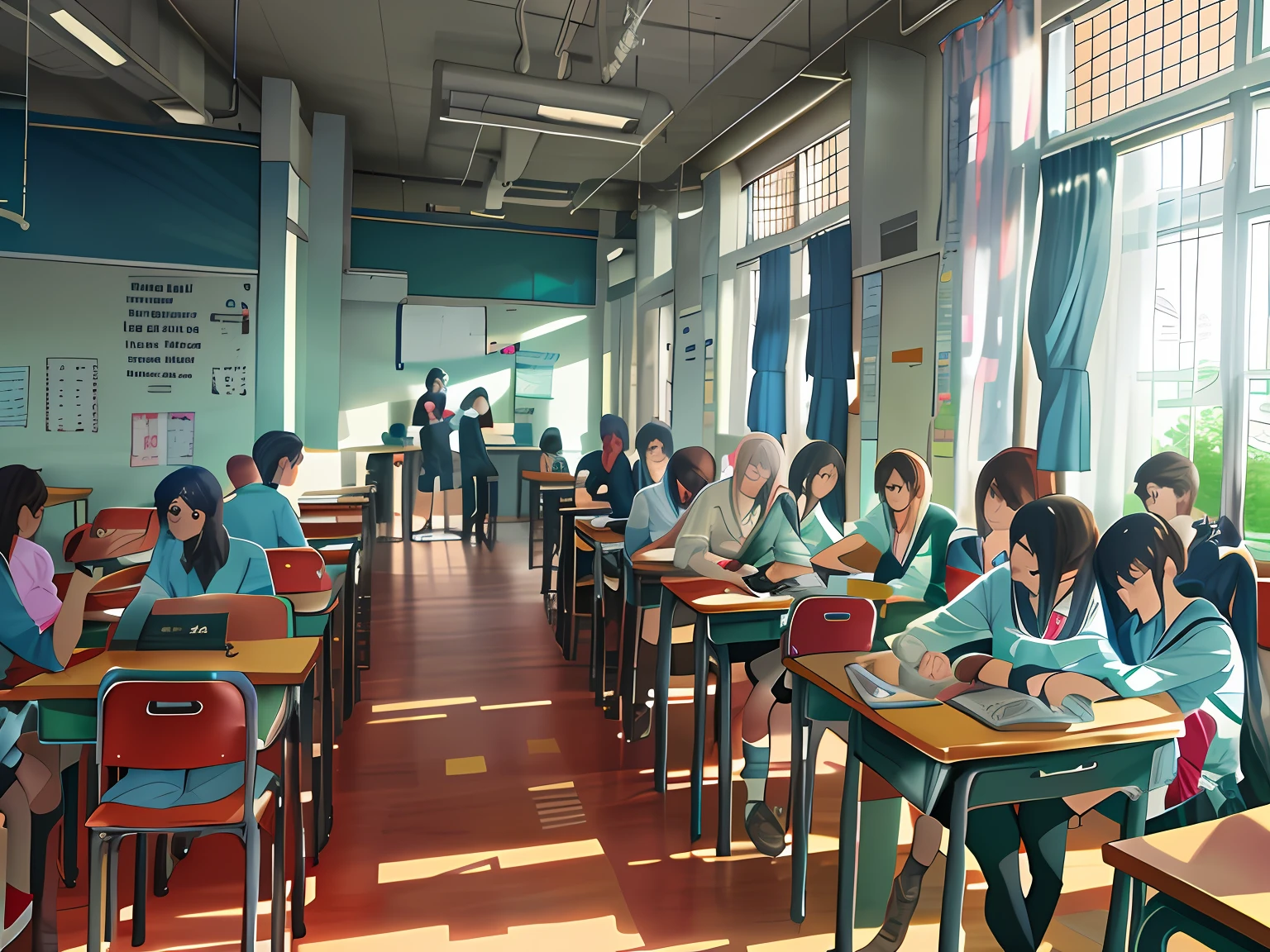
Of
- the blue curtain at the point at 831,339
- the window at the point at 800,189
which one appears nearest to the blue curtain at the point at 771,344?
the window at the point at 800,189

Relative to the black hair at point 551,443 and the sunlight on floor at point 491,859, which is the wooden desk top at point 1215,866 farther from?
the black hair at point 551,443

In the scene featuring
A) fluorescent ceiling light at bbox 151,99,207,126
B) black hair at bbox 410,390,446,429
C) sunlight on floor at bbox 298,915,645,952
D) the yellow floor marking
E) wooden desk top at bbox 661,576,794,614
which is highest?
fluorescent ceiling light at bbox 151,99,207,126

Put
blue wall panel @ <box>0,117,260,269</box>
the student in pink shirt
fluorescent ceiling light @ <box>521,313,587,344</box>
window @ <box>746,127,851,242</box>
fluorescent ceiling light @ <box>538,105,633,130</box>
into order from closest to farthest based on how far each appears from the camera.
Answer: the student in pink shirt, fluorescent ceiling light @ <box>538,105,633,130</box>, blue wall panel @ <box>0,117,260,269</box>, window @ <box>746,127,851,242</box>, fluorescent ceiling light @ <box>521,313,587,344</box>

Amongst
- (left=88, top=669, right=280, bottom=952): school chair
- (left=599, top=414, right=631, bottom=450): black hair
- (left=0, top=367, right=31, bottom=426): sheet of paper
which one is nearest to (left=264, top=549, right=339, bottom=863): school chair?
(left=88, top=669, right=280, bottom=952): school chair

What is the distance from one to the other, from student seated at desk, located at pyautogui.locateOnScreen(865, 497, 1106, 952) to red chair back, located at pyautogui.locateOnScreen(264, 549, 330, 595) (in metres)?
2.23

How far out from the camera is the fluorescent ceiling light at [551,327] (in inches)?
415

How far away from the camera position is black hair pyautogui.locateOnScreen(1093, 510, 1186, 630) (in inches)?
79.5

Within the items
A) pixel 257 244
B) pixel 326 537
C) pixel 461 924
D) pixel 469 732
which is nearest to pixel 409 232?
pixel 257 244

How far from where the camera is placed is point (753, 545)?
3568 mm

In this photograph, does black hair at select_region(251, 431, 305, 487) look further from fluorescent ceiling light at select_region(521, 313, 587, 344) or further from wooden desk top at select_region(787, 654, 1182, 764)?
fluorescent ceiling light at select_region(521, 313, 587, 344)

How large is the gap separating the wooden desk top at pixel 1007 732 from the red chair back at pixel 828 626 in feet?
1.57

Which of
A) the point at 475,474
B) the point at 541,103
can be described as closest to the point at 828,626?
the point at 541,103

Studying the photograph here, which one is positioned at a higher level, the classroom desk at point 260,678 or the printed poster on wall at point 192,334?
the printed poster on wall at point 192,334

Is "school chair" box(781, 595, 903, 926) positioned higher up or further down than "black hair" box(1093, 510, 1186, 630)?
further down
